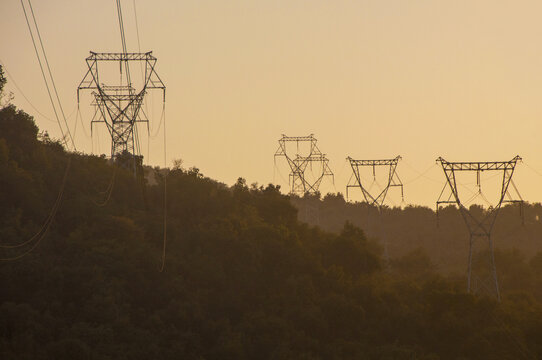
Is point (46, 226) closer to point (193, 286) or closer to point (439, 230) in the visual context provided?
point (193, 286)

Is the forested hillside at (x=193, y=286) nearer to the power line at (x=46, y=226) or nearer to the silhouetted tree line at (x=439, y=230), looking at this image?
the power line at (x=46, y=226)

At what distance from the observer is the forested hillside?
62688mm

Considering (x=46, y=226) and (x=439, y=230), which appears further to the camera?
(x=439, y=230)

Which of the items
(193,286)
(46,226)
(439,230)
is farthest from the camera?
(439,230)

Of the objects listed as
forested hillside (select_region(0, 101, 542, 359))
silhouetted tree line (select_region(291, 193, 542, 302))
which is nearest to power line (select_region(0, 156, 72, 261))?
forested hillside (select_region(0, 101, 542, 359))

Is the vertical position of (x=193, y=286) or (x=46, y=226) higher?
(x=46, y=226)

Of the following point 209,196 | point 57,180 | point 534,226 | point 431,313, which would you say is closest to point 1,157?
point 57,180

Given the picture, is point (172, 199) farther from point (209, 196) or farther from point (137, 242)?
point (137, 242)

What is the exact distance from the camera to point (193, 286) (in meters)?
71.4

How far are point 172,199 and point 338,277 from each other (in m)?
17.0

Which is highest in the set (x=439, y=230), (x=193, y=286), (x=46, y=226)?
(x=439, y=230)

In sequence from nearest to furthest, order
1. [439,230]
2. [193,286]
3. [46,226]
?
[193,286] → [46,226] → [439,230]

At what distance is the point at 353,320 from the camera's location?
71812mm

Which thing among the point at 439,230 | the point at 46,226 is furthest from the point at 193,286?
the point at 439,230
